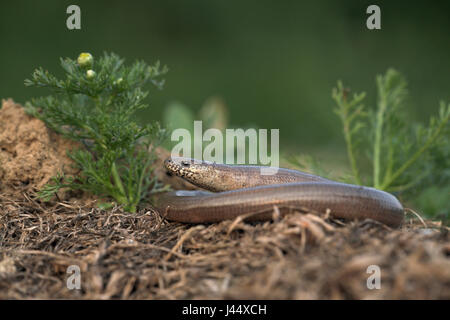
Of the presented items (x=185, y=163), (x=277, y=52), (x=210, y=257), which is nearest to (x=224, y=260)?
(x=210, y=257)

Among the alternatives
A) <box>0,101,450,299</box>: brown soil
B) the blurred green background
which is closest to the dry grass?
<box>0,101,450,299</box>: brown soil

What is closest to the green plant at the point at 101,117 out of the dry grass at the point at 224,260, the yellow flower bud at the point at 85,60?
the yellow flower bud at the point at 85,60

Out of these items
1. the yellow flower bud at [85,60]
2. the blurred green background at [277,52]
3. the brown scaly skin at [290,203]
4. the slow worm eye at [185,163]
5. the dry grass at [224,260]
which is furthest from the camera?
the blurred green background at [277,52]

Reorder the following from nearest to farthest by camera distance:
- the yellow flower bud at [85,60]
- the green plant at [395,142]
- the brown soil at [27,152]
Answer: the yellow flower bud at [85,60] → the brown soil at [27,152] → the green plant at [395,142]

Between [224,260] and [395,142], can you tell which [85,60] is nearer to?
[224,260]

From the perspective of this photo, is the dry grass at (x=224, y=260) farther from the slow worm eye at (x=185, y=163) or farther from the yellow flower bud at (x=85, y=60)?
the yellow flower bud at (x=85, y=60)
